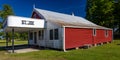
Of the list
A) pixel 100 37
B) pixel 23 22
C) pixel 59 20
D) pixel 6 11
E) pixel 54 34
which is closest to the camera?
pixel 23 22

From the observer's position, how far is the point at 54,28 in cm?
2027

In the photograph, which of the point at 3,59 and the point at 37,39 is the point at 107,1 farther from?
the point at 3,59

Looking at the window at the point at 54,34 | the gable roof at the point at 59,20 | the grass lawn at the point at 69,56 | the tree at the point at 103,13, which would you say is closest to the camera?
the grass lawn at the point at 69,56

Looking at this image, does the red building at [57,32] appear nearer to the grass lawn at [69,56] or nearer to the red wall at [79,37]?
the red wall at [79,37]

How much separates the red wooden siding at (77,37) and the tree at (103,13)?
77.2 feet

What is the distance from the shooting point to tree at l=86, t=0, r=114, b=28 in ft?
147

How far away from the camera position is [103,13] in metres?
45.3

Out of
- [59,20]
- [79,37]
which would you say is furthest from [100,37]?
[59,20]

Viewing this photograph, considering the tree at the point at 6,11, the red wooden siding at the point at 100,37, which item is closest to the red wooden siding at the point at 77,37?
the red wooden siding at the point at 100,37

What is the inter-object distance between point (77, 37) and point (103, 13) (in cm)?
2710

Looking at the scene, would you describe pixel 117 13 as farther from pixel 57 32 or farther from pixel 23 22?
pixel 23 22

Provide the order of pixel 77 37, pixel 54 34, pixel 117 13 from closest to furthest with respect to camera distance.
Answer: pixel 54 34, pixel 77 37, pixel 117 13

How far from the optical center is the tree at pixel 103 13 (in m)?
44.8

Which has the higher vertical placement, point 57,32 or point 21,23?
point 21,23
